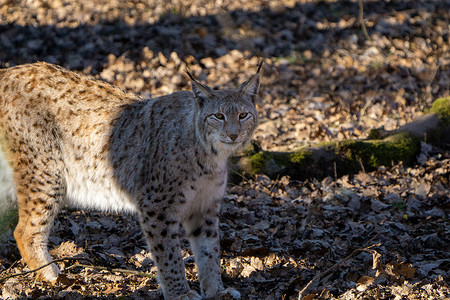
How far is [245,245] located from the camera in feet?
18.7

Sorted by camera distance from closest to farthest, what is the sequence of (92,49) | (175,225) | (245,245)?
(175,225) < (245,245) < (92,49)

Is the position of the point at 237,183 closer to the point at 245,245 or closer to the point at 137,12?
the point at 245,245

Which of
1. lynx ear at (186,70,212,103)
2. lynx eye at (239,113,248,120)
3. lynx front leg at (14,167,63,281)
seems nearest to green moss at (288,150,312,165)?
lynx eye at (239,113,248,120)

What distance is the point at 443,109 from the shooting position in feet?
27.6

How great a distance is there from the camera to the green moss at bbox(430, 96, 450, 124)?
8266 mm

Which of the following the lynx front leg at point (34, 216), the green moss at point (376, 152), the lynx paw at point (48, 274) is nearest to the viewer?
the lynx paw at point (48, 274)

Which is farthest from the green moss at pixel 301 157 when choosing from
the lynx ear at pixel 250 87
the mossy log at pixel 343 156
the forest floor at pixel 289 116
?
the lynx ear at pixel 250 87

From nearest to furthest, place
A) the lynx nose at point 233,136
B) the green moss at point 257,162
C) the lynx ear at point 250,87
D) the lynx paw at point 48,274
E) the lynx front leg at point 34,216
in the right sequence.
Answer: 1. the lynx nose at point 233,136
2. the lynx ear at point 250,87
3. the lynx paw at point 48,274
4. the lynx front leg at point 34,216
5. the green moss at point 257,162

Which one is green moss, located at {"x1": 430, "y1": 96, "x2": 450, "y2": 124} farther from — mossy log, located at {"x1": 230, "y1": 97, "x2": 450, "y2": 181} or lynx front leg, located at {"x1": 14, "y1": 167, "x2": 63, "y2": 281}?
lynx front leg, located at {"x1": 14, "y1": 167, "x2": 63, "y2": 281}

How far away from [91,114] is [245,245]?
→ 2110 millimetres

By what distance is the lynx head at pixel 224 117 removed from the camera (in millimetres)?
4715

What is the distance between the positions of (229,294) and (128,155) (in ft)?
5.46

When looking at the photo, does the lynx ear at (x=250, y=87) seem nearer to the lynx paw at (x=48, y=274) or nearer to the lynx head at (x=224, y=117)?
the lynx head at (x=224, y=117)

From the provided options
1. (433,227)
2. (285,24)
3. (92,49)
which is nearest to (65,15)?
(92,49)
